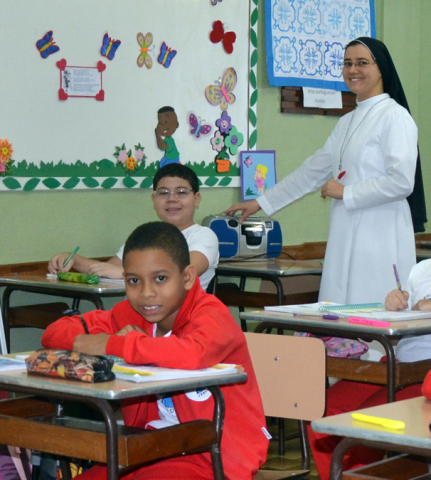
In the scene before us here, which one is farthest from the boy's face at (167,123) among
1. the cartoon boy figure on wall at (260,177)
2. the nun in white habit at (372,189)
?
the nun in white habit at (372,189)

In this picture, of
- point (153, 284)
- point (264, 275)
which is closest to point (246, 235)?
point (264, 275)

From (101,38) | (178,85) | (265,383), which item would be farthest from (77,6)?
(265,383)

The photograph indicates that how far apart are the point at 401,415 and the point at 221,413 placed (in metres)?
0.44

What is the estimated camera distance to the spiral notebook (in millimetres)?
2695

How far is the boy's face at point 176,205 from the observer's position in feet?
11.7

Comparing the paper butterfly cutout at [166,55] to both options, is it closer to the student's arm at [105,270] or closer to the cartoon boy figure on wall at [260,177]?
the cartoon boy figure on wall at [260,177]

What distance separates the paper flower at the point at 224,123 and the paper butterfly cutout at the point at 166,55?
432mm

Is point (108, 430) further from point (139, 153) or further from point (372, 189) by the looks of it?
point (139, 153)

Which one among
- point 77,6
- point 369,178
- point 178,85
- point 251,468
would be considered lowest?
point 251,468

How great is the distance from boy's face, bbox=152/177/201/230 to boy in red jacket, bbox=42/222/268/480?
1344 mm

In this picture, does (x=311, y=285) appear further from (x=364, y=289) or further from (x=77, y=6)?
(x=77, y=6)

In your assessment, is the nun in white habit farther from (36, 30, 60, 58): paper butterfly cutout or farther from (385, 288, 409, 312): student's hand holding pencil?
(36, 30, 60, 58): paper butterfly cutout

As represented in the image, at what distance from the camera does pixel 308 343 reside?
7.73 feet

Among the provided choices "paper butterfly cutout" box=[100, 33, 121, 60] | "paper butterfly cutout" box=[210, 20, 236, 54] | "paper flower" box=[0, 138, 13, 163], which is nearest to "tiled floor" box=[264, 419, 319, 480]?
"paper flower" box=[0, 138, 13, 163]
